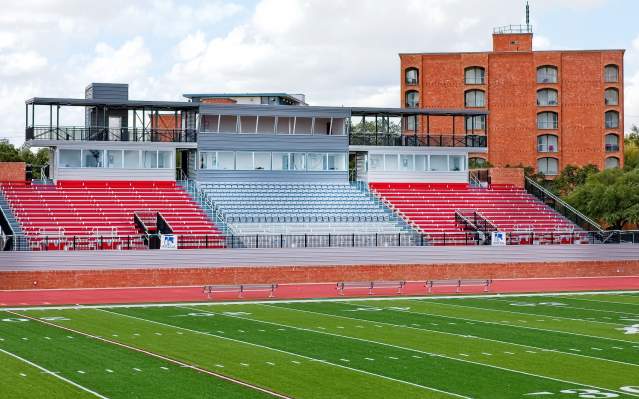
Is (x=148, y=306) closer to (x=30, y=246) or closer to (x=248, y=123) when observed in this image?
(x=30, y=246)

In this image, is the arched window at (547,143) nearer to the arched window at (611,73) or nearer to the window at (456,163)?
the arched window at (611,73)

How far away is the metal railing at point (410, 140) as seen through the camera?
214 feet

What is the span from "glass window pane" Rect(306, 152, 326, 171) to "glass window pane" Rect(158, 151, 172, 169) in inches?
301

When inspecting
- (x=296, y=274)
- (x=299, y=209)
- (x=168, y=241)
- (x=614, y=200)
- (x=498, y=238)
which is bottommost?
(x=296, y=274)

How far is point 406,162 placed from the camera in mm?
65312

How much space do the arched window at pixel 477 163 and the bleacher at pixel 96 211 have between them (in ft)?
137

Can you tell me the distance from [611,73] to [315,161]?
54599mm

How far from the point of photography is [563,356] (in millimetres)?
27500

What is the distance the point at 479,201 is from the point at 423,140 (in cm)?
589

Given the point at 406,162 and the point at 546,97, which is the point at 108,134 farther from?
the point at 546,97

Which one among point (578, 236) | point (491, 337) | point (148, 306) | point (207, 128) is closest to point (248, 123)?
point (207, 128)

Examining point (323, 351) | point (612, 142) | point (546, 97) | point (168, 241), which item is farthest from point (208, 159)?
point (612, 142)

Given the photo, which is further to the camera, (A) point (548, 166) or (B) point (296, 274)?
(A) point (548, 166)

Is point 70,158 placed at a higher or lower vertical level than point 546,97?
lower
